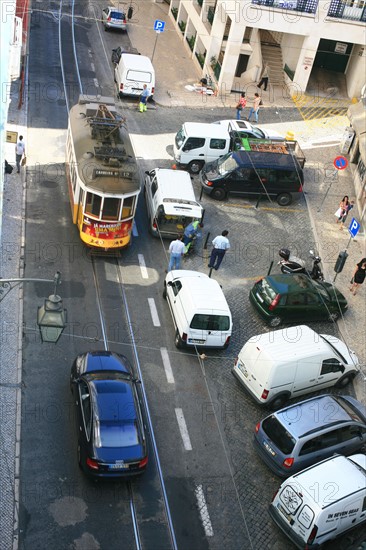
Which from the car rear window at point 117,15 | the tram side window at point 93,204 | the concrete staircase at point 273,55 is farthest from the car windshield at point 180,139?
the car rear window at point 117,15

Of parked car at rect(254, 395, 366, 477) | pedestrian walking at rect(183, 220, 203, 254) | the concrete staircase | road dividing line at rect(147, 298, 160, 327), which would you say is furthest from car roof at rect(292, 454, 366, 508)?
the concrete staircase

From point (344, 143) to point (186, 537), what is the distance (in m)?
24.2

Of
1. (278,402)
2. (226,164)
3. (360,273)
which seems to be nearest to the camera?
(278,402)

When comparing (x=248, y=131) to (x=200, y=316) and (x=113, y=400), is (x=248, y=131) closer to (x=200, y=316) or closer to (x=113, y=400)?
(x=200, y=316)

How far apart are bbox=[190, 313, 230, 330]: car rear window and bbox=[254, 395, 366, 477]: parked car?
370 centimetres

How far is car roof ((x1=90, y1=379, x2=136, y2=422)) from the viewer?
19578mm

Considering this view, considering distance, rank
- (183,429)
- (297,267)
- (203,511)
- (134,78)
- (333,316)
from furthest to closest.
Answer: (134,78) → (297,267) → (333,316) → (183,429) → (203,511)

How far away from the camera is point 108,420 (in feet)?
63.7

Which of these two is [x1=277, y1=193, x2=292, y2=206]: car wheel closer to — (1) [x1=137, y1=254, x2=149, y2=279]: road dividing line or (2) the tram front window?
(1) [x1=137, y1=254, x2=149, y2=279]: road dividing line

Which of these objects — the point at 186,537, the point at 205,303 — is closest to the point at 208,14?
the point at 205,303

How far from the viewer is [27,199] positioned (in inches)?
1189

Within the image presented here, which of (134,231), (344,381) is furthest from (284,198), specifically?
(344,381)

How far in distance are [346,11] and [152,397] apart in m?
27.4

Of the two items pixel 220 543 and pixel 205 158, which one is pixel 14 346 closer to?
pixel 220 543
